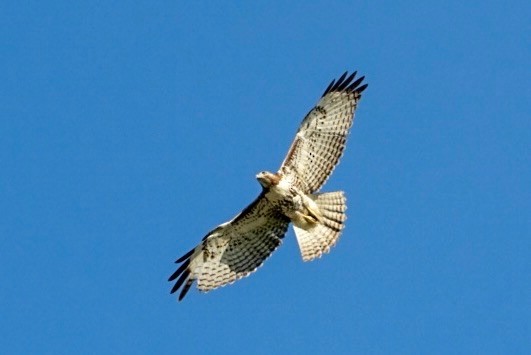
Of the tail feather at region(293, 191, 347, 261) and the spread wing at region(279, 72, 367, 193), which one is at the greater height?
the spread wing at region(279, 72, 367, 193)

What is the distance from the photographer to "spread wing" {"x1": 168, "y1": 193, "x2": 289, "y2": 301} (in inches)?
513

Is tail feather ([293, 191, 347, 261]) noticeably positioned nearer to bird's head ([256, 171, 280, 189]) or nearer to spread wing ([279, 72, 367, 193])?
spread wing ([279, 72, 367, 193])

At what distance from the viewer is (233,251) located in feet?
43.3

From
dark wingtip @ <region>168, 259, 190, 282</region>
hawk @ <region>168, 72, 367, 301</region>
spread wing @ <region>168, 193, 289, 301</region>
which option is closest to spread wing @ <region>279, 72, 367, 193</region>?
hawk @ <region>168, 72, 367, 301</region>

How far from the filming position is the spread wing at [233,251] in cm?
1303

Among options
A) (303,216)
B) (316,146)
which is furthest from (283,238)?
(316,146)

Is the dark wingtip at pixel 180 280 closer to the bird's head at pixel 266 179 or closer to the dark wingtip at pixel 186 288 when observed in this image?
the dark wingtip at pixel 186 288

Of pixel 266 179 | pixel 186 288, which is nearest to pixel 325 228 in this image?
pixel 266 179

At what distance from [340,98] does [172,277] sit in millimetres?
3542

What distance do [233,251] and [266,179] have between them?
1281mm

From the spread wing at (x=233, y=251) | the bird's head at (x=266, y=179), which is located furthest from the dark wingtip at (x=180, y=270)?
the bird's head at (x=266, y=179)

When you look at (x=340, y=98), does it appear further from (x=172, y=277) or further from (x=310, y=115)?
(x=172, y=277)

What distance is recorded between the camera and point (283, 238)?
13.3 m

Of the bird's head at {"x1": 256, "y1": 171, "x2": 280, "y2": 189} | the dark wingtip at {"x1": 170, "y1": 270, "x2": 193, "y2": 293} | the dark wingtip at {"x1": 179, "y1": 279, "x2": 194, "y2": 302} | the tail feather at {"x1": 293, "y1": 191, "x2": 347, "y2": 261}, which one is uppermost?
the bird's head at {"x1": 256, "y1": 171, "x2": 280, "y2": 189}
